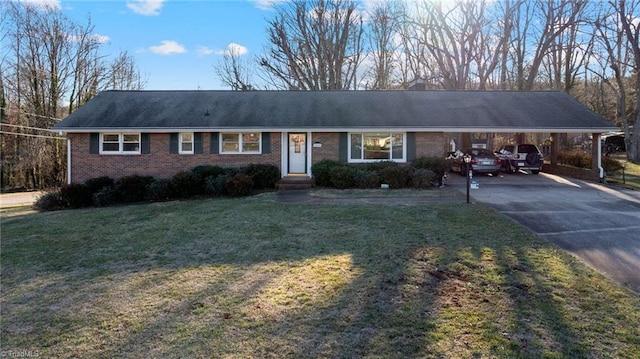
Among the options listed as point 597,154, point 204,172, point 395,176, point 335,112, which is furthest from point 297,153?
point 597,154

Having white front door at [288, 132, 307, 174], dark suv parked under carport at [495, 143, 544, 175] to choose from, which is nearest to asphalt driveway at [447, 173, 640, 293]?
dark suv parked under carport at [495, 143, 544, 175]

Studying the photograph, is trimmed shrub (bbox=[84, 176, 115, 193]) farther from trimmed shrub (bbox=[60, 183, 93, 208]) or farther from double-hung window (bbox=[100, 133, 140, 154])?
double-hung window (bbox=[100, 133, 140, 154])

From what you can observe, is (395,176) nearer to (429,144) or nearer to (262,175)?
(429,144)

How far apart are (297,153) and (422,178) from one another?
569 cm

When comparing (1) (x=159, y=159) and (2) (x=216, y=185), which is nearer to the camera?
(2) (x=216, y=185)

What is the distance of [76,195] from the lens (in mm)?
15102

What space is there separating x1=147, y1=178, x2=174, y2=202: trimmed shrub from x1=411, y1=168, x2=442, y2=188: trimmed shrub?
9326 millimetres

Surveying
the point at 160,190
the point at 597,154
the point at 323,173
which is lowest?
the point at 160,190

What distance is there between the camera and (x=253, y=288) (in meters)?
5.32

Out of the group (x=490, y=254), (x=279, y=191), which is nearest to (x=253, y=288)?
(x=490, y=254)

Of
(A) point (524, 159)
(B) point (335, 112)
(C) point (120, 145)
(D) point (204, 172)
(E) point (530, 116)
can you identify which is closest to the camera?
(D) point (204, 172)

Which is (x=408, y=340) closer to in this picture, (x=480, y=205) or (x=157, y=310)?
(x=157, y=310)

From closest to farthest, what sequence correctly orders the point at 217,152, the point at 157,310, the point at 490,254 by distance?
the point at 157,310 < the point at 490,254 < the point at 217,152

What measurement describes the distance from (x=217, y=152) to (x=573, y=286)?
49.1 ft
